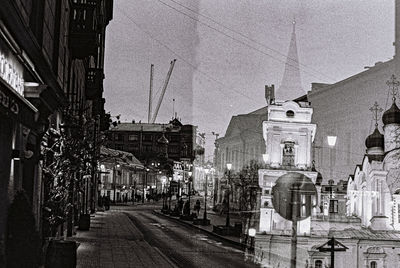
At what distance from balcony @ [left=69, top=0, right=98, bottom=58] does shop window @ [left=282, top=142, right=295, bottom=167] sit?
24.7 metres

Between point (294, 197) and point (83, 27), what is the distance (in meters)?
17.0

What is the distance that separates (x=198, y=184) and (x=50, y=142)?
72.4 m

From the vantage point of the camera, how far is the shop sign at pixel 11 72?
33.3ft

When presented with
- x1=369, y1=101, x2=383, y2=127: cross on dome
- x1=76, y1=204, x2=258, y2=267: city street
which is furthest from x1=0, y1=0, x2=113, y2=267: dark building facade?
x1=369, y1=101, x2=383, y2=127: cross on dome

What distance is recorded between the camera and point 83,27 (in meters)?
22.8

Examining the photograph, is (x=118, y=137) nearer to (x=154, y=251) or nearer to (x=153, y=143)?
(x=153, y=143)

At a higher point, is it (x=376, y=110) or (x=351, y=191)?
(x=376, y=110)

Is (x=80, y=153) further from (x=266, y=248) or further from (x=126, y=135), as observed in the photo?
(x=126, y=135)

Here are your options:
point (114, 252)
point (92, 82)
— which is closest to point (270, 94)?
point (92, 82)

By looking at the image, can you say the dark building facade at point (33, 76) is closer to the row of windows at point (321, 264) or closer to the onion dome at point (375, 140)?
the row of windows at point (321, 264)

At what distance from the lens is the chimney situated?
183ft

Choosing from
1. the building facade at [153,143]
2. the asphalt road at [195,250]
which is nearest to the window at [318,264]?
the asphalt road at [195,250]

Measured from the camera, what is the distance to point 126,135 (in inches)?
4596

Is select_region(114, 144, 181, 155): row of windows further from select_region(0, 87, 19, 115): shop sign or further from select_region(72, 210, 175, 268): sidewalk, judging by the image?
select_region(0, 87, 19, 115): shop sign
